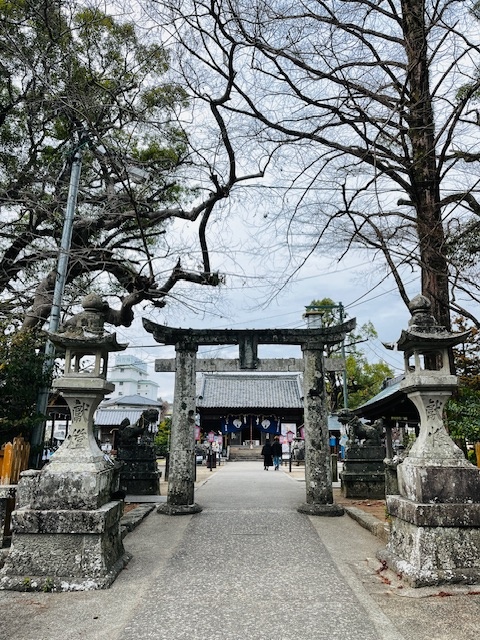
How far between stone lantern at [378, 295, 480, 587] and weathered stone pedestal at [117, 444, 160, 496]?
818cm

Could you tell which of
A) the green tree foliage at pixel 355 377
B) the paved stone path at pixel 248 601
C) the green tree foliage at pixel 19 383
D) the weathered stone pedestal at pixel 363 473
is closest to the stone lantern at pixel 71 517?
the paved stone path at pixel 248 601

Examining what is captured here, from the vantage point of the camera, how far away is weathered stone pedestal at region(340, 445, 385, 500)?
1205 centimetres

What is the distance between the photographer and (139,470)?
1220 centimetres

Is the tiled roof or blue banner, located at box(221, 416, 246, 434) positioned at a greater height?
the tiled roof

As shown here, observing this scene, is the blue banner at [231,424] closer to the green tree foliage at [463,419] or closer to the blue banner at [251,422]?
the blue banner at [251,422]

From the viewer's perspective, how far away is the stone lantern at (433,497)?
4414 mm

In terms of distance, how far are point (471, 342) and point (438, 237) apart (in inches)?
272

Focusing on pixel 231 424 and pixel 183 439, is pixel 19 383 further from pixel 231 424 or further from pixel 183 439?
pixel 231 424

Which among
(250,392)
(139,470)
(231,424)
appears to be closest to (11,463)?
(139,470)

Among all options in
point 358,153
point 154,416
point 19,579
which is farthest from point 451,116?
point 154,416

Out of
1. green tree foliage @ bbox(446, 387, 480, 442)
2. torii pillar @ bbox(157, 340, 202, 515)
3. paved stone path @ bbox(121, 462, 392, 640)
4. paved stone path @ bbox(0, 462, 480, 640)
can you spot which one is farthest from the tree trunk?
torii pillar @ bbox(157, 340, 202, 515)

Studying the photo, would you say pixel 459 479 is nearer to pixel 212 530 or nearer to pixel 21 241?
pixel 212 530

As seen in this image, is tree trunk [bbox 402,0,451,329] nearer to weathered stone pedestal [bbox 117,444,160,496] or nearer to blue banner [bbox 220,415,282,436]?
weathered stone pedestal [bbox 117,444,160,496]

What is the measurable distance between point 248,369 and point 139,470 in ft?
15.7
